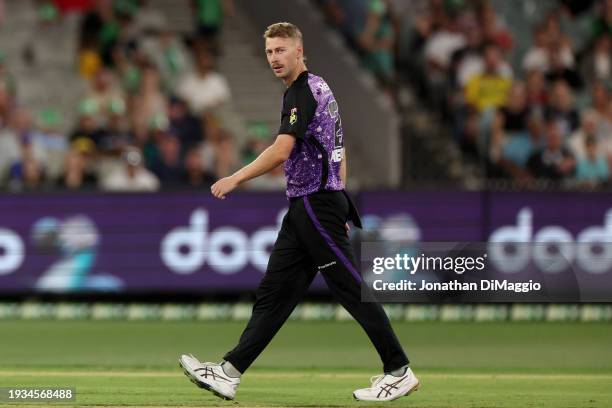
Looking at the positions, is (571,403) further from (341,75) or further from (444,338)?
(341,75)

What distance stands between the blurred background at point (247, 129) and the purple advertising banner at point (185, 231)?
0.02m

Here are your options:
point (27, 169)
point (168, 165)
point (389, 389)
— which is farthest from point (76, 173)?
point (389, 389)

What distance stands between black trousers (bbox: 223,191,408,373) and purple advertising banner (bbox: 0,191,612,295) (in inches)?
279

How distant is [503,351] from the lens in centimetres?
1346

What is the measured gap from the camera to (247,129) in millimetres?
21203

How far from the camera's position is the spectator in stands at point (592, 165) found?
18.8m

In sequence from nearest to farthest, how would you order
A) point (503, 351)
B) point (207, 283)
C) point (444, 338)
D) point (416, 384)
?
point (416, 384) < point (503, 351) < point (444, 338) < point (207, 283)

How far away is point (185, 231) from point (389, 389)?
25.3 ft

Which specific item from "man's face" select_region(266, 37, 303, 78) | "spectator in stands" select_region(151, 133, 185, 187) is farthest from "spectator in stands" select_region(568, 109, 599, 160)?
"man's face" select_region(266, 37, 303, 78)

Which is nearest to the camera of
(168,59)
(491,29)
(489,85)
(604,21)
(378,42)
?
(168,59)

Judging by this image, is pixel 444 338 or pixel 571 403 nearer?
pixel 571 403

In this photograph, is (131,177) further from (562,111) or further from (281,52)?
(281,52)

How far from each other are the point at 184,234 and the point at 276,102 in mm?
5667

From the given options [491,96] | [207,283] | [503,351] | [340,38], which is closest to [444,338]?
[503,351]
